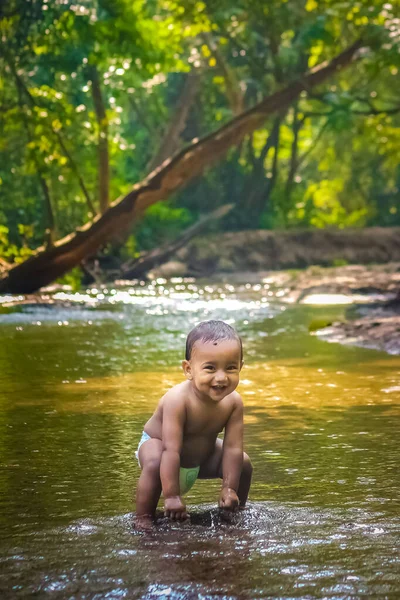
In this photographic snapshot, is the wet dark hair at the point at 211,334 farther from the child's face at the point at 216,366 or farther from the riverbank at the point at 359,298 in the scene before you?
the riverbank at the point at 359,298

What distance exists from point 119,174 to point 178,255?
178 inches

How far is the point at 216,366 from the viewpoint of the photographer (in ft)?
14.2

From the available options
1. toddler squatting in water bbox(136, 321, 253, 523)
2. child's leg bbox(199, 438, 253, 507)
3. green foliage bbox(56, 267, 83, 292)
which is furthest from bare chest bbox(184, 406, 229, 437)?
green foliage bbox(56, 267, 83, 292)

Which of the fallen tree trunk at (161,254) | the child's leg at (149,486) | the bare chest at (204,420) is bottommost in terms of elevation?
the fallen tree trunk at (161,254)

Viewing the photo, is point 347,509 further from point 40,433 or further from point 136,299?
point 136,299

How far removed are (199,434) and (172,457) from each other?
0.25 meters

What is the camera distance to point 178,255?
3288 cm

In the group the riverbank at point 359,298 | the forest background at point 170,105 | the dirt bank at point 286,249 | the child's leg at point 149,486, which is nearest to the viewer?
the child's leg at point 149,486

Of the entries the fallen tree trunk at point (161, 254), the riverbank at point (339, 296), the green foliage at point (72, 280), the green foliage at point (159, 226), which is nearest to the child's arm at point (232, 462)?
the riverbank at point (339, 296)

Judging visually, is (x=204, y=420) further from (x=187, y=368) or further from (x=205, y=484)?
(x=205, y=484)

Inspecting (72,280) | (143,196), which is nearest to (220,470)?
(143,196)

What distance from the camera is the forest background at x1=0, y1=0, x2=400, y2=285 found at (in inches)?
814

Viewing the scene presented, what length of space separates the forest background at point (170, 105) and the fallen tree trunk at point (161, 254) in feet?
2.45

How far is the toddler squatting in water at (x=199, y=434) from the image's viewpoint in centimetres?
429
